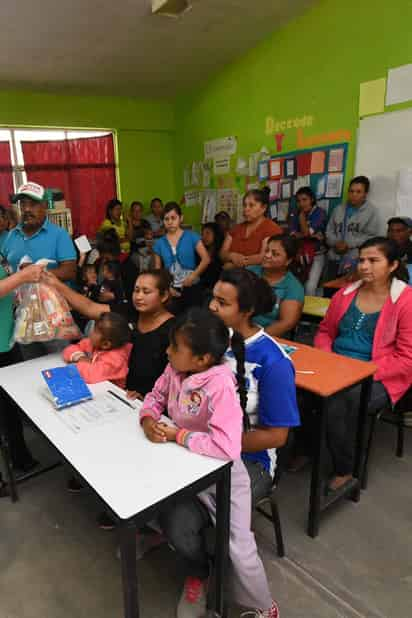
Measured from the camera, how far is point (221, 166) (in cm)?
611

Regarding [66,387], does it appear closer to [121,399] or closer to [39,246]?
[121,399]

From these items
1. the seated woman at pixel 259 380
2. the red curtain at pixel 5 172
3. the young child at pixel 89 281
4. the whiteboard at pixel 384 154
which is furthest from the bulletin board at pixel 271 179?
the seated woman at pixel 259 380

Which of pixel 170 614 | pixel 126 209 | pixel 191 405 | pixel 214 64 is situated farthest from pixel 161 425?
pixel 126 209

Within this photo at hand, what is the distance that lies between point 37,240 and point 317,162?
3.47 metres

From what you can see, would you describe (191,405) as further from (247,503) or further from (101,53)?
(101,53)

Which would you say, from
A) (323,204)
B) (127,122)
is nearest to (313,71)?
(323,204)

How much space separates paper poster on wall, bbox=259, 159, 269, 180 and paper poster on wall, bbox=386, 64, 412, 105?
1671mm

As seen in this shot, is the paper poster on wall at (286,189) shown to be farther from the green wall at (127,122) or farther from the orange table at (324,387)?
the orange table at (324,387)

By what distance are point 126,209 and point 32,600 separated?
615 centimetres

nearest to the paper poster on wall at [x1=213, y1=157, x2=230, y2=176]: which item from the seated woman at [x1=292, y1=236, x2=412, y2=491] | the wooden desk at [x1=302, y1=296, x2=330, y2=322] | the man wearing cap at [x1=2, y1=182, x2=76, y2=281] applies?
the wooden desk at [x1=302, y1=296, x2=330, y2=322]

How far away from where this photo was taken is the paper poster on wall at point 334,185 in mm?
4574

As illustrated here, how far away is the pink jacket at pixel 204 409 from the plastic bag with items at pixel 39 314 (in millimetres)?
714

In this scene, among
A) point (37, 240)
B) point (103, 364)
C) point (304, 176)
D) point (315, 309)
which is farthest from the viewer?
point (304, 176)

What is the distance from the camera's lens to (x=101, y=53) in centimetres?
495
